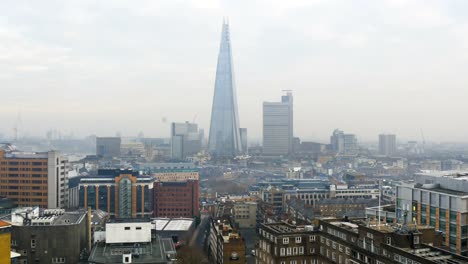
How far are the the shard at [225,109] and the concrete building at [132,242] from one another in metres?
73.5

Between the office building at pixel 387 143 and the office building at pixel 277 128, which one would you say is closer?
the office building at pixel 387 143

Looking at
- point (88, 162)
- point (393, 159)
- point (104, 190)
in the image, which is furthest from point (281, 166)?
point (104, 190)

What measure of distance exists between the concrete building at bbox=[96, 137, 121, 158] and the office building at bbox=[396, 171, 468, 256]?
62.0 metres

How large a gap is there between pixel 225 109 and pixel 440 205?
7930cm

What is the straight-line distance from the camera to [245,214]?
28.1m

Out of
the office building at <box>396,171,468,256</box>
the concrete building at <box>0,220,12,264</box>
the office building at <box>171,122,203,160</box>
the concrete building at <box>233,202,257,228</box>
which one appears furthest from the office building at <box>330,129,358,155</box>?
the concrete building at <box>0,220,12,264</box>

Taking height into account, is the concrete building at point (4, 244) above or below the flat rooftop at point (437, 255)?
below

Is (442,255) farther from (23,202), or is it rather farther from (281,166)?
(281,166)

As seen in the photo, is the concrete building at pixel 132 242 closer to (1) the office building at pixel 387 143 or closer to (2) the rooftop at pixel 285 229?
(2) the rooftop at pixel 285 229

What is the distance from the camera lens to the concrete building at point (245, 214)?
91.6 ft

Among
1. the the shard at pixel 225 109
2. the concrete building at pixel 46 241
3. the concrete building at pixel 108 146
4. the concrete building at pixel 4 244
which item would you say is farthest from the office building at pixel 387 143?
the concrete building at pixel 4 244

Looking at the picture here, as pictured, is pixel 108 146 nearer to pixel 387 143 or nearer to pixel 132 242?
pixel 387 143

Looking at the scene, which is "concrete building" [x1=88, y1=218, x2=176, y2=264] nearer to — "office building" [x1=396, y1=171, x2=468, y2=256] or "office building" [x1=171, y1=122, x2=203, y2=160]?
"office building" [x1=396, y1=171, x2=468, y2=256]

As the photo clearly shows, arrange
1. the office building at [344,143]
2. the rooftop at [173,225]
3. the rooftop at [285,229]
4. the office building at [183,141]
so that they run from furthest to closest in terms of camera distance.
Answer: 1. the office building at [344,143]
2. the office building at [183,141]
3. the rooftop at [173,225]
4. the rooftop at [285,229]
